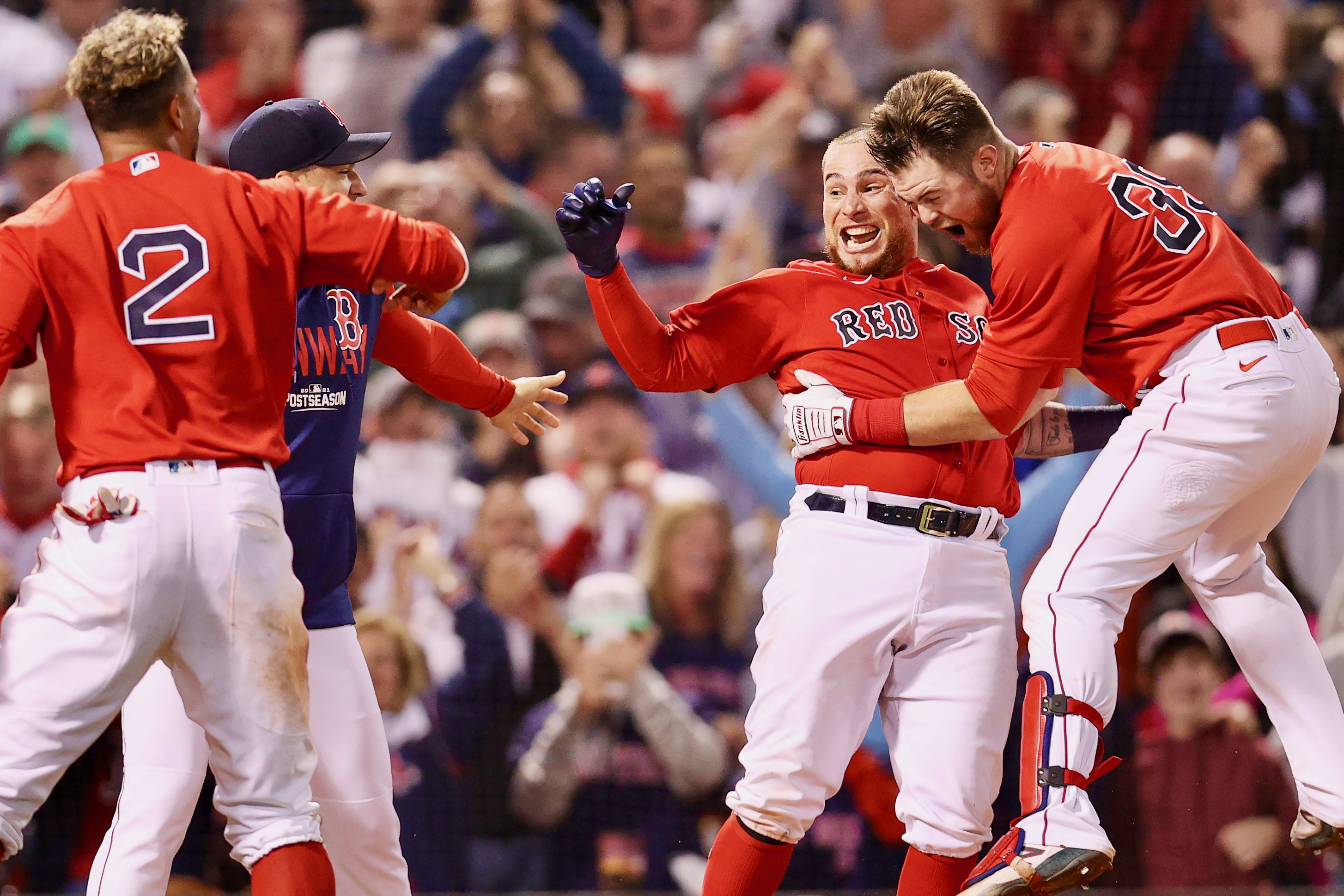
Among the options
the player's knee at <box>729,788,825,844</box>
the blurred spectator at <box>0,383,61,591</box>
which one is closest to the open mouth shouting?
the player's knee at <box>729,788,825,844</box>

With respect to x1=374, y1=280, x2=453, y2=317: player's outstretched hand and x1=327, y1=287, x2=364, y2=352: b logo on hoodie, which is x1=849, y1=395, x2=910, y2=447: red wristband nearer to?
x1=374, y1=280, x2=453, y2=317: player's outstretched hand

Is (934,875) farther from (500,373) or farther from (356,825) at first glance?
(500,373)

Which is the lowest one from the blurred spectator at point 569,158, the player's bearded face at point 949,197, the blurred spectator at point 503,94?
the player's bearded face at point 949,197

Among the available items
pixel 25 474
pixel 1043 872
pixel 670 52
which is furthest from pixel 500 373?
pixel 1043 872

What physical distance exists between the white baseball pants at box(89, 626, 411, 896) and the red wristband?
110 centimetres

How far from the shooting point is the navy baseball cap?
112 inches

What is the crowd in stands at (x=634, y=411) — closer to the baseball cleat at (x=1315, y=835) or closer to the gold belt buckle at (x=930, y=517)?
the baseball cleat at (x=1315, y=835)

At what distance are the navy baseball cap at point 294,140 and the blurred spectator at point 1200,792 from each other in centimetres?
339

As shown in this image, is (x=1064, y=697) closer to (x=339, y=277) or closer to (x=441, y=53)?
(x=339, y=277)

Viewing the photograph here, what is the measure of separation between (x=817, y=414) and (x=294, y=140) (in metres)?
1.18

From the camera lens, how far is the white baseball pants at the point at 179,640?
224 cm

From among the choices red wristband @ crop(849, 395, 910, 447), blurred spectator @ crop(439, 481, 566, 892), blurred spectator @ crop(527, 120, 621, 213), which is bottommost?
blurred spectator @ crop(439, 481, 566, 892)

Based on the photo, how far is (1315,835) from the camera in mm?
2891

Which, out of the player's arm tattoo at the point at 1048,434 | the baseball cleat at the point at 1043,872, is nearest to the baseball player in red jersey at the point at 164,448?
the baseball cleat at the point at 1043,872
